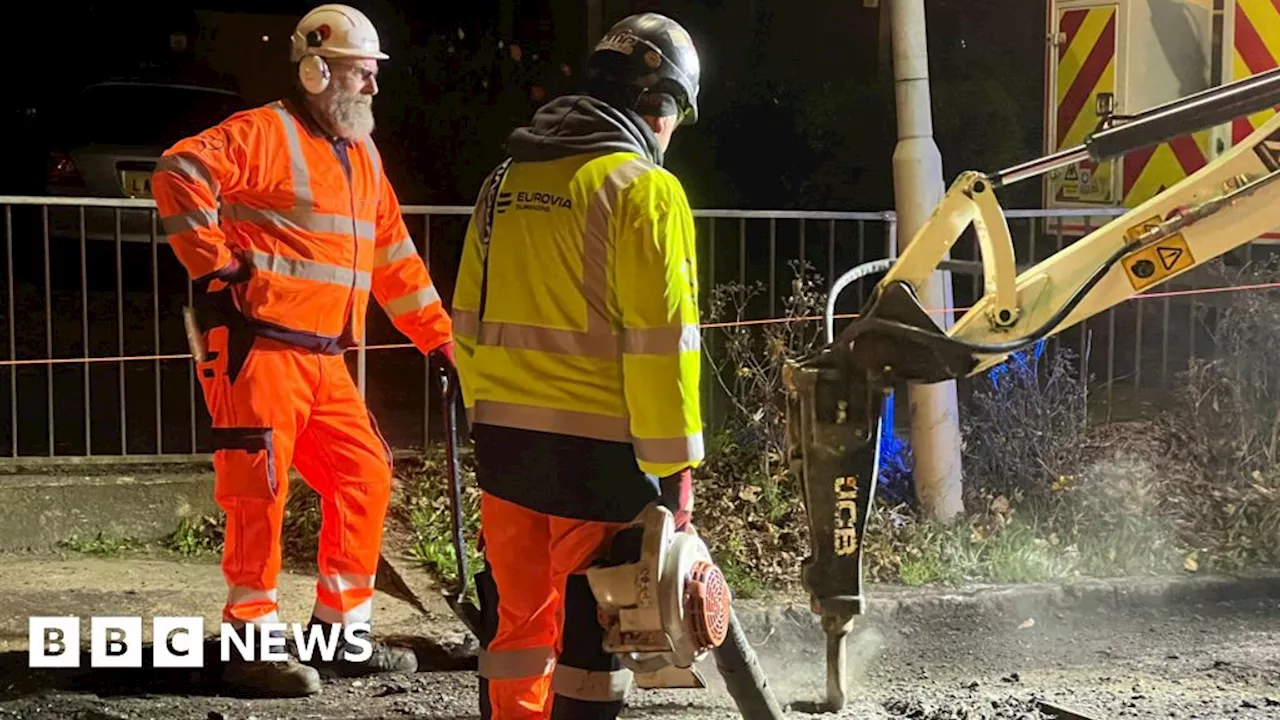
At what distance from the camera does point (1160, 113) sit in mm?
3715

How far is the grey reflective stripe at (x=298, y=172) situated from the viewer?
4.68 m

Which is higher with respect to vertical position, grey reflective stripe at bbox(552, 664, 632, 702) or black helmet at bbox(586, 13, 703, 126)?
black helmet at bbox(586, 13, 703, 126)

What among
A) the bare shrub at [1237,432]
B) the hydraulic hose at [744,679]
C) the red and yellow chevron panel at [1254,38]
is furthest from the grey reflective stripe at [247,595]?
the red and yellow chevron panel at [1254,38]

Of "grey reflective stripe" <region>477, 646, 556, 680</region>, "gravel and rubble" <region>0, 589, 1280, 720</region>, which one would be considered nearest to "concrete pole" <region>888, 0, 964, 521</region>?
"gravel and rubble" <region>0, 589, 1280, 720</region>

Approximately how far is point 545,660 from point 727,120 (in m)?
7.19

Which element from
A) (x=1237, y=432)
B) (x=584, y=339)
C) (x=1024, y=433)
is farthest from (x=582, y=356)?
(x=1237, y=432)

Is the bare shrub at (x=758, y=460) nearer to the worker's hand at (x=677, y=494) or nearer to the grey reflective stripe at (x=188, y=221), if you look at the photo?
the worker's hand at (x=677, y=494)

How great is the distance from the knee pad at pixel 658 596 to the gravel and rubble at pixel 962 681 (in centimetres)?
113

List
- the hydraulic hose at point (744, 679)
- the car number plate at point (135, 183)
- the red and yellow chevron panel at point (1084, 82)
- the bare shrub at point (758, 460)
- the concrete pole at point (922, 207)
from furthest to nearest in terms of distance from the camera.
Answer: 1. the car number plate at point (135, 183)
2. the red and yellow chevron panel at point (1084, 82)
3. the bare shrub at point (758, 460)
4. the concrete pole at point (922, 207)
5. the hydraulic hose at point (744, 679)

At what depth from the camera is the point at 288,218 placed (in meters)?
4.69

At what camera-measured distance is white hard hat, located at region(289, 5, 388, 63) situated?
188 inches

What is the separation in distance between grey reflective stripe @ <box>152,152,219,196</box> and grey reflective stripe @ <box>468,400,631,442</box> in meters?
1.39

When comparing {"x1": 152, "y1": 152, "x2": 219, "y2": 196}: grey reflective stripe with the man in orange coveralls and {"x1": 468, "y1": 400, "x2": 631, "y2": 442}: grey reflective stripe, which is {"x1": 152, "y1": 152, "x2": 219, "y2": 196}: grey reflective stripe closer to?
the man in orange coveralls

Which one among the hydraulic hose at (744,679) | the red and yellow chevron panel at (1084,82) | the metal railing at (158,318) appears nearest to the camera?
the hydraulic hose at (744,679)
